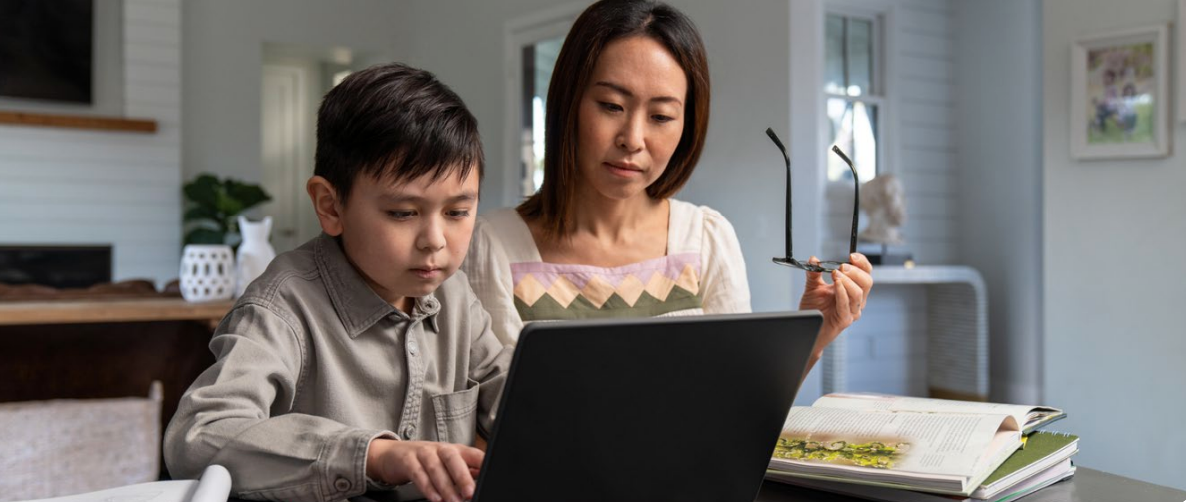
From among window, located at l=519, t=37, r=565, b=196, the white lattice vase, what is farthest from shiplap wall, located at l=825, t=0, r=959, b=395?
the white lattice vase

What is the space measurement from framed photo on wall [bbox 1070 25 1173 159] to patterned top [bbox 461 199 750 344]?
102 inches

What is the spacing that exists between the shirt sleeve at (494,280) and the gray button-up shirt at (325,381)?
18 centimetres

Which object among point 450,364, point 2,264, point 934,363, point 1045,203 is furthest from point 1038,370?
point 2,264

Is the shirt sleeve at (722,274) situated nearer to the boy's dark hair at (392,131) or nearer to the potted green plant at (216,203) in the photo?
the boy's dark hair at (392,131)

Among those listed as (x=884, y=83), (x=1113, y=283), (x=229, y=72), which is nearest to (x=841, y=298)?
(x=1113, y=283)

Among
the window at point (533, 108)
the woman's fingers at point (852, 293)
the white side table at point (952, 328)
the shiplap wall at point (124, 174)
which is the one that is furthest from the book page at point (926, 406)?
the shiplap wall at point (124, 174)

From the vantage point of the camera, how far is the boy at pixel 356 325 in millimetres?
740

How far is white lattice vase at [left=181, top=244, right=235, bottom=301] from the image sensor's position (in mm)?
2744

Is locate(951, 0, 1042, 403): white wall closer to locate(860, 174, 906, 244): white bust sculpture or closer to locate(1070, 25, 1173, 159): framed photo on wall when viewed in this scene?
locate(860, 174, 906, 244): white bust sculpture

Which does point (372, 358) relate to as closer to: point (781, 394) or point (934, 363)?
point (781, 394)

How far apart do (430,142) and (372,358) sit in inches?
8.5

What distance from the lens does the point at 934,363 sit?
16.3 feet

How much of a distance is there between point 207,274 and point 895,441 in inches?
92.2

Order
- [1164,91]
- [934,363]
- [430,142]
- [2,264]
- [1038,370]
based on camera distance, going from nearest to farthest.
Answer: [430,142] → [1164,91] → [1038,370] → [934,363] → [2,264]
